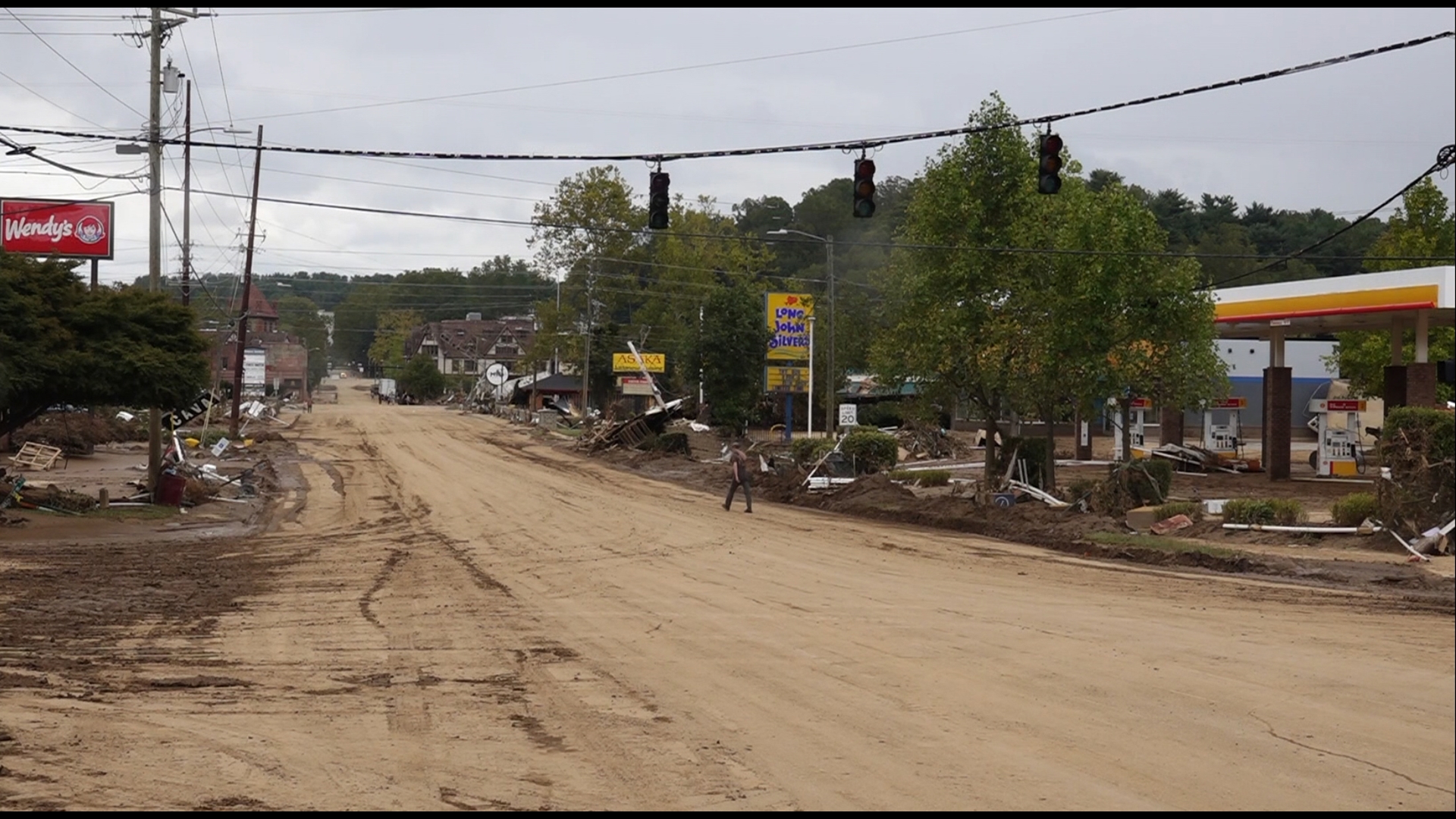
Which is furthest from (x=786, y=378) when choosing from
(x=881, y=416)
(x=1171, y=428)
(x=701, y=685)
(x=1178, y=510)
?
(x=701, y=685)

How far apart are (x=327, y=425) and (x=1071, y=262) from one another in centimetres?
5074

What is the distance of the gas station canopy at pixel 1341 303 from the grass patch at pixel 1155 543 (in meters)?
8.70

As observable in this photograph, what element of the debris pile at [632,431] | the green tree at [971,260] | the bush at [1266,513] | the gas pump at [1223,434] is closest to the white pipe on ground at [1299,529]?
the bush at [1266,513]

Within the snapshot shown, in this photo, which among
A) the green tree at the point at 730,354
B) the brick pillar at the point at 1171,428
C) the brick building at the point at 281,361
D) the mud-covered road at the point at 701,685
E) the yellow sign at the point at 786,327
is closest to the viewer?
the mud-covered road at the point at 701,685

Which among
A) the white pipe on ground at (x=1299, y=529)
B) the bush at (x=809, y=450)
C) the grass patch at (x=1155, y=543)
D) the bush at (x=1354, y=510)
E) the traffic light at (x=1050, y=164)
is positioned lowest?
the grass patch at (x=1155, y=543)

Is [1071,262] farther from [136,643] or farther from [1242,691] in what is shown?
[136,643]

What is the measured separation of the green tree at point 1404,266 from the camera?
37.0m

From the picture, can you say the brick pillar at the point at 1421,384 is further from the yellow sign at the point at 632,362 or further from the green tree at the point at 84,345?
the yellow sign at the point at 632,362

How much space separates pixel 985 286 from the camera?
31359mm

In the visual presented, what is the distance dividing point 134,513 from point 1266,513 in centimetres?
2372

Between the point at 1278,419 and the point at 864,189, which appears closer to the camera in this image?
the point at 864,189

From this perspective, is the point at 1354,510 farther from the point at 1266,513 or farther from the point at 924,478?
the point at 924,478

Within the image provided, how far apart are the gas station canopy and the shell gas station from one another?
2 cm

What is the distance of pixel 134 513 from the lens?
29516 mm
